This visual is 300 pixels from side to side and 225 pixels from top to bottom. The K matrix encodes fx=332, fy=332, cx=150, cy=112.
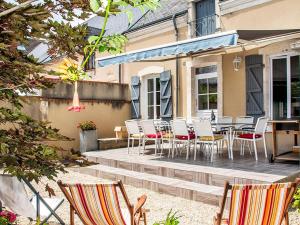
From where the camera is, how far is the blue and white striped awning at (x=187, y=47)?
5.98m

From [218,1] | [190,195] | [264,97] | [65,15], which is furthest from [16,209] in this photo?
[218,1]

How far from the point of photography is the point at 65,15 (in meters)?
1.89

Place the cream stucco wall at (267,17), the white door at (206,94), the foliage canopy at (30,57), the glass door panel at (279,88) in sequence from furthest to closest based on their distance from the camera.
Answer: the white door at (206,94)
the glass door panel at (279,88)
the cream stucco wall at (267,17)
the foliage canopy at (30,57)

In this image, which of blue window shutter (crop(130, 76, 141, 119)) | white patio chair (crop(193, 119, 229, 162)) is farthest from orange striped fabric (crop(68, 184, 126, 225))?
blue window shutter (crop(130, 76, 141, 119))

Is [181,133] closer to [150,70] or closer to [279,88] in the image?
[279,88]

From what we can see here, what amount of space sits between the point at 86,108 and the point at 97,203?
8.72 metres

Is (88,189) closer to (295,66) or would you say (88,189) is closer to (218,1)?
(295,66)

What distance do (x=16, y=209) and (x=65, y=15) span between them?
4.94 ft

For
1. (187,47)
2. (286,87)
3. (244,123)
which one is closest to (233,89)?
(286,87)

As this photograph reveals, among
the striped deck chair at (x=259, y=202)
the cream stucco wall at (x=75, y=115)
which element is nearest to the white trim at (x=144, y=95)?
the cream stucco wall at (x=75, y=115)

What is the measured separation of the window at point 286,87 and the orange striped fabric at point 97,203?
22.1 ft

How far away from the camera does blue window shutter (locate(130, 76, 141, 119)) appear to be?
1279 centimetres

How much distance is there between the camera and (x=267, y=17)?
28.9 feet

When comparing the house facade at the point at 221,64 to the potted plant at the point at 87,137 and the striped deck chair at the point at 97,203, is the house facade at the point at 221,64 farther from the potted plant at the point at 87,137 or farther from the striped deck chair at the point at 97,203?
the striped deck chair at the point at 97,203
